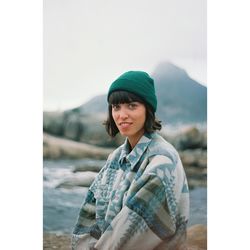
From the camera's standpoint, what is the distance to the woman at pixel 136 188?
2.11 m

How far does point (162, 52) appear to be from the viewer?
222cm

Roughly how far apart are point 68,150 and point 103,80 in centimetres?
32

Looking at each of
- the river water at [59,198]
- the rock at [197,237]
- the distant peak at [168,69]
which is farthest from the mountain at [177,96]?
the rock at [197,237]

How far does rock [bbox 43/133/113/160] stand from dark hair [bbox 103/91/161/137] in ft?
0.33

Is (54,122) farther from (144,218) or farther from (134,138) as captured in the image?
(144,218)

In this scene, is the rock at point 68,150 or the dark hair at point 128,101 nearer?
the dark hair at point 128,101

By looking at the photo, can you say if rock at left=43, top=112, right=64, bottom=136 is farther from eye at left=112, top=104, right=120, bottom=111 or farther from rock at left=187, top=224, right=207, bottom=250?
rock at left=187, top=224, right=207, bottom=250

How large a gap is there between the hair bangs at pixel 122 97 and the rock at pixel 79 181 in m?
0.31

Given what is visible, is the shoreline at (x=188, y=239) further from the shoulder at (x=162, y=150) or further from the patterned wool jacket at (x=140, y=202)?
the shoulder at (x=162, y=150)
